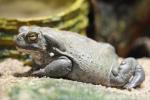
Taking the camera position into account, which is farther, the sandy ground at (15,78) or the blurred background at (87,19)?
the blurred background at (87,19)

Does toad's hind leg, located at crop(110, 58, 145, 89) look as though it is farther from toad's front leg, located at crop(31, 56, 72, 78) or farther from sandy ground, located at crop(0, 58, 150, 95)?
toad's front leg, located at crop(31, 56, 72, 78)

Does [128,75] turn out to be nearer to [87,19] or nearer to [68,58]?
[68,58]

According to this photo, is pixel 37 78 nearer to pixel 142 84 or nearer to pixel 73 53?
pixel 73 53

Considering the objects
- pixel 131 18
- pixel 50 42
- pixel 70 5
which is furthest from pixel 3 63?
pixel 131 18

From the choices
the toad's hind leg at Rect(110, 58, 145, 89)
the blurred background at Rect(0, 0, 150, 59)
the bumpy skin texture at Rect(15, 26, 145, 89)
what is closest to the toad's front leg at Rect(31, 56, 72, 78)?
the bumpy skin texture at Rect(15, 26, 145, 89)

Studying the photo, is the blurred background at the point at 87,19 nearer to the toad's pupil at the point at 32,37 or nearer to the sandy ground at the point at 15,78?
the sandy ground at the point at 15,78

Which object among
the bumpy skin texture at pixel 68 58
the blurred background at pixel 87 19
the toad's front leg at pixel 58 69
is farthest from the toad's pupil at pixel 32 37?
the blurred background at pixel 87 19

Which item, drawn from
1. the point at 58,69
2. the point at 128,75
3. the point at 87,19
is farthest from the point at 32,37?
the point at 87,19
